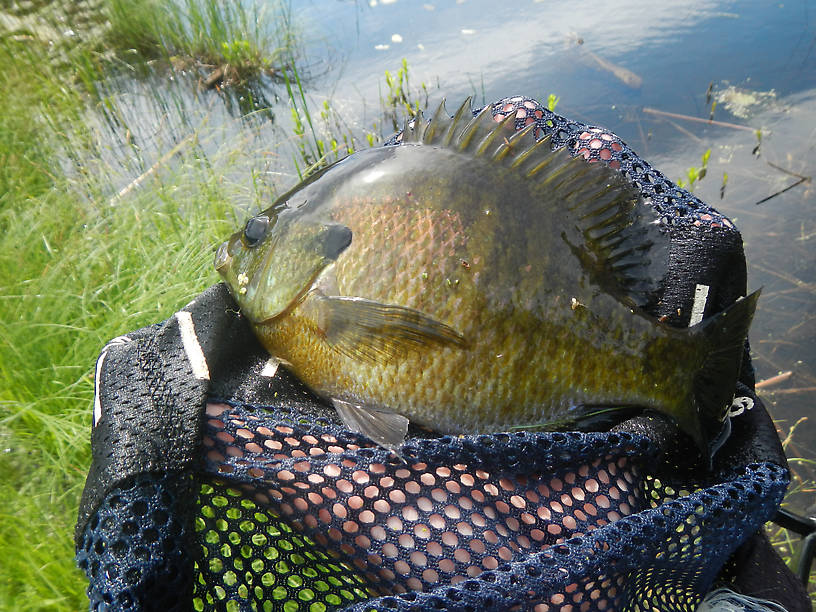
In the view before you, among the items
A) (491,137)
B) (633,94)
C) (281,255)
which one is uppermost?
(491,137)

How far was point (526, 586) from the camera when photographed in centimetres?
123

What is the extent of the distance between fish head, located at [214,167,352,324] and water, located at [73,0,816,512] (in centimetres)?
295

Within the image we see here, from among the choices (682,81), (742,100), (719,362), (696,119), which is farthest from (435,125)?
(682,81)

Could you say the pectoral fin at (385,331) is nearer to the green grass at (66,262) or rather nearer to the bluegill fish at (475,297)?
the bluegill fish at (475,297)

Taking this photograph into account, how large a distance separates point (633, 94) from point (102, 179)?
5122mm

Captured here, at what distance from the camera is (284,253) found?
1755 mm

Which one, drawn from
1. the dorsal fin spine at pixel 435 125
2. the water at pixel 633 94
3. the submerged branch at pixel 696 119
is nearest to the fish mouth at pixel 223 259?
the dorsal fin spine at pixel 435 125

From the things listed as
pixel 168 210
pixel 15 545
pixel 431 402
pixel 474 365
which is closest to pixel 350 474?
pixel 431 402

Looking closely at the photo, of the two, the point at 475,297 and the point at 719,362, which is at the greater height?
the point at 475,297

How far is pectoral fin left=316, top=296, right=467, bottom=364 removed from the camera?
5.29 ft

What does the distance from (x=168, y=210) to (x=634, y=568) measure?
3.90m

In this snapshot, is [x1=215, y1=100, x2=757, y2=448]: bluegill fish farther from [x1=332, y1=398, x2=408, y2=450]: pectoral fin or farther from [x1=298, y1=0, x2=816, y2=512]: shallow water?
[x1=298, y1=0, x2=816, y2=512]: shallow water

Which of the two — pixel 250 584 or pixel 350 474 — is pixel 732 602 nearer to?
pixel 350 474

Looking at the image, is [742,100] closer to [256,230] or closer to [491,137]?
[491,137]
